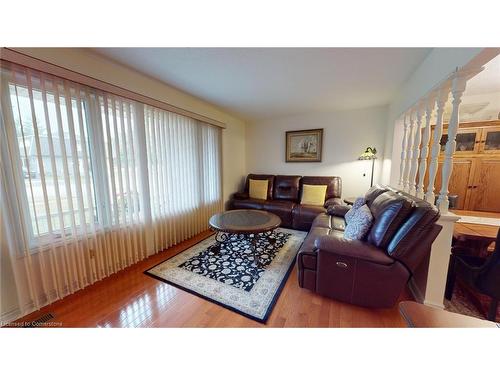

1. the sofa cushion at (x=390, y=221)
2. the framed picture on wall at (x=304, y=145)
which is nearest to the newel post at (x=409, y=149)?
the sofa cushion at (x=390, y=221)

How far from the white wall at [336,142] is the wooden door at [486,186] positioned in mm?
1171

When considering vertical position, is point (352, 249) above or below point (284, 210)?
above

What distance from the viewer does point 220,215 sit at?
8.30 feet

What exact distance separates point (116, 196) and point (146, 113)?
107 cm

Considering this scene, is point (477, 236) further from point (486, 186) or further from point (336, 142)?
point (336, 142)

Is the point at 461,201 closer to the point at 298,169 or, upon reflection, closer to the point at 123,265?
the point at 298,169

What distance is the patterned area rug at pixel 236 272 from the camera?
1.52 metres

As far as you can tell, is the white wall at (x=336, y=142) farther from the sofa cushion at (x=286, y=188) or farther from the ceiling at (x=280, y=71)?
the ceiling at (x=280, y=71)

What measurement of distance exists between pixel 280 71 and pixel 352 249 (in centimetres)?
193

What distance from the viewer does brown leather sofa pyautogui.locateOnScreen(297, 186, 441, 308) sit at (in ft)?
4.11

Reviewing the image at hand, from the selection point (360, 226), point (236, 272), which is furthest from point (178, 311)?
point (360, 226)

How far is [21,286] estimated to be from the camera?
133 centimetres

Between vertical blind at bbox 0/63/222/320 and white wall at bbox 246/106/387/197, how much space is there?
85.5 inches
